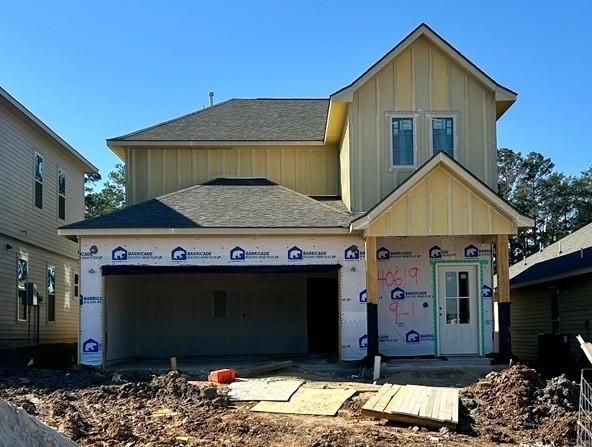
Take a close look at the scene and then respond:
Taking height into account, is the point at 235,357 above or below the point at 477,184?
below

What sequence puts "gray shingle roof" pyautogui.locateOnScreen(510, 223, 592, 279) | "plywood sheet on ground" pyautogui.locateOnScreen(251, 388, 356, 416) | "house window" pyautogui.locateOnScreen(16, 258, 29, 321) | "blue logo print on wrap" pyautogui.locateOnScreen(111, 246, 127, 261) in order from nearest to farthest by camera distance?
"plywood sheet on ground" pyautogui.locateOnScreen(251, 388, 356, 416) → "blue logo print on wrap" pyautogui.locateOnScreen(111, 246, 127, 261) → "house window" pyautogui.locateOnScreen(16, 258, 29, 321) → "gray shingle roof" pyautogui.locateOnScreen(510, 223, 592, 279)

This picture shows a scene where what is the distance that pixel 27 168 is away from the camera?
2034 cm

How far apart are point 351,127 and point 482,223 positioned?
3992mm

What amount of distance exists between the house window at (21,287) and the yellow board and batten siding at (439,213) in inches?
396

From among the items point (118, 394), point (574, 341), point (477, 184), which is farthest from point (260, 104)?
point (118, 394)

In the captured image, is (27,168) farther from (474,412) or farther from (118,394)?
(474,412)

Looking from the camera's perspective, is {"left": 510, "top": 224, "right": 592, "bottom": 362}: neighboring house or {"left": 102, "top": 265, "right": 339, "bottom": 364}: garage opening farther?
{"left": 102, "top": 265, "right": 339, "bottom": 364}: garage opening

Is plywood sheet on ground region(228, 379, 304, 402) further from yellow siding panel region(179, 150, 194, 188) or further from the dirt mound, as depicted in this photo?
yellow siding panel region(179, 150, 194, 188)

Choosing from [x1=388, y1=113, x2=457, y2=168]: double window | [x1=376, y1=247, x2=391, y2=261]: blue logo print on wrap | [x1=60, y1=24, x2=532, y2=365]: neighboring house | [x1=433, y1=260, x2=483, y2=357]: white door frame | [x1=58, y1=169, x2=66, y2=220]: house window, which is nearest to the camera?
[x1=60, y1=24, x2=532, y2=365]: neighboring house

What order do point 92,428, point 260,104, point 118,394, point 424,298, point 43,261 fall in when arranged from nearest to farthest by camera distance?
point 92,428, point 118,394, point 424,298, point 43,261, point 260,104

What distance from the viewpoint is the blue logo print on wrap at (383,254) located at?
693 inches

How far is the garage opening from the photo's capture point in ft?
68.7

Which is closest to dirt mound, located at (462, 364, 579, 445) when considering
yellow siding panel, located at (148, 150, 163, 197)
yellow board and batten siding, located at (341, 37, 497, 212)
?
yellow board and batten siding, located at (341, 37, 497, 212)

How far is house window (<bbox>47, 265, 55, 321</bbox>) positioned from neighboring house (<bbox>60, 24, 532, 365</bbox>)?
11.1 ft
